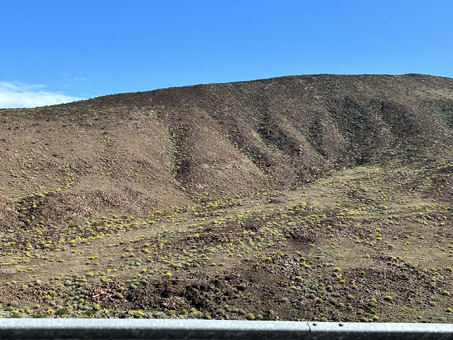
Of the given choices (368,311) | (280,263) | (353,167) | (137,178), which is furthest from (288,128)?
(368,311)

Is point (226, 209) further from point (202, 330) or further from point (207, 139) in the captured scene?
point (202, 330)

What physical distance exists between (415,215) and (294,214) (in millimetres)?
9347

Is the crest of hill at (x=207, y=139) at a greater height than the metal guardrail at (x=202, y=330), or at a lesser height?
greater

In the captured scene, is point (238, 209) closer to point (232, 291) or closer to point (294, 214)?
point (294, 214)

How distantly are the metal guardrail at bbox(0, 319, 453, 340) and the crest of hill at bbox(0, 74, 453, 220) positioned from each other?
58.7 feet

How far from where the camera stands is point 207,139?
135 ft

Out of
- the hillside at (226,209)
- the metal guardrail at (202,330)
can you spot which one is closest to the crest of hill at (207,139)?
the hillside at (226,209)

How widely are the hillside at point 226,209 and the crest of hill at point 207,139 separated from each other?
224mm

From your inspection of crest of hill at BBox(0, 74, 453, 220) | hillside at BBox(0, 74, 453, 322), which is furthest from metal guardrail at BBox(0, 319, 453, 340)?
crest of hill at BBox(0, 74, 453, 220)

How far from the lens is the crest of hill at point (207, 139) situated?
2680 centimetres

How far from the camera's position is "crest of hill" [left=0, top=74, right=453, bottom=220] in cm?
2680

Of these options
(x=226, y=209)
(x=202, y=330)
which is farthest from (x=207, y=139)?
(x=202, y=330)

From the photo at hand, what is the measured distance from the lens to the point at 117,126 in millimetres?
40250

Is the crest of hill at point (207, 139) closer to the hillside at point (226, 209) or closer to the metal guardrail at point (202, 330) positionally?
the hillside at point (226, 209)
